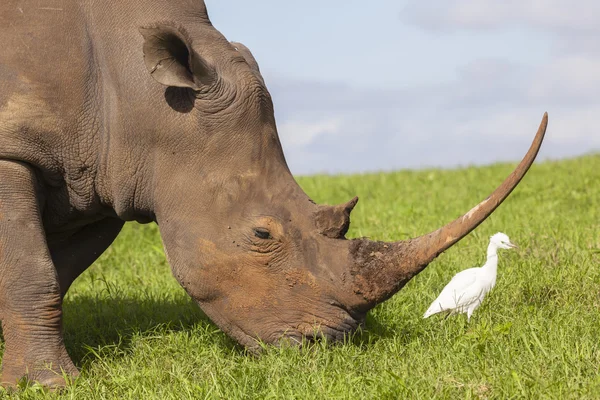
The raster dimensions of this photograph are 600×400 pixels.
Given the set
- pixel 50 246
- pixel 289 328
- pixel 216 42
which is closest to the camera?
pixel 289 328

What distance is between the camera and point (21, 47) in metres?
5.48

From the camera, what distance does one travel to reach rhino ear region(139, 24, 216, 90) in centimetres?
519

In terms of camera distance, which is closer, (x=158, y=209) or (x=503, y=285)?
(x=158, y=209)

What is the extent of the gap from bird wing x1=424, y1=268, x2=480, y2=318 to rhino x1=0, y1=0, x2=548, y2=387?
0.74 m

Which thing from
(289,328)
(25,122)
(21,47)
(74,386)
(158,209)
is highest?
(21,47)

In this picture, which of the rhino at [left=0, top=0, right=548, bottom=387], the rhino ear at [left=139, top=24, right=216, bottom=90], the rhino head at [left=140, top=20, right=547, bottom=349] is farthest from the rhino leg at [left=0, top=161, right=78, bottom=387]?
the rhino ear at [left=139, top=24, right=216, bottom=90]

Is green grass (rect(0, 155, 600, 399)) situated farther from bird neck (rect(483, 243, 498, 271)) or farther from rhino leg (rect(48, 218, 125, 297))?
rhino leg (rect(48, 218, 125, 297))

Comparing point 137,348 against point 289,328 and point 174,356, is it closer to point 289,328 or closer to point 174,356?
point 174,356

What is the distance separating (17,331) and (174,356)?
0.96 meters

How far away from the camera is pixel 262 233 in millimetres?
5262

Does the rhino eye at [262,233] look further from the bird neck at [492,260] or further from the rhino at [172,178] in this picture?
the bird neck at [492,260]

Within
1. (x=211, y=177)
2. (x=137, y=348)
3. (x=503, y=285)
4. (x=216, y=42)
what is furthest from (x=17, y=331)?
(x=503, y=285)

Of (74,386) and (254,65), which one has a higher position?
(254,65)

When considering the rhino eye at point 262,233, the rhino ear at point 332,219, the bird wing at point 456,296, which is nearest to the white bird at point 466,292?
the bird wing at point 456,296
